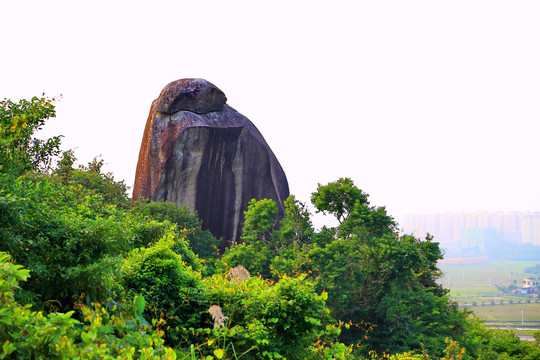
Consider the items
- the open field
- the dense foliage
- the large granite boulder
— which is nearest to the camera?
the dense foliage

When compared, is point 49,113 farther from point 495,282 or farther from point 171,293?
point 495,282

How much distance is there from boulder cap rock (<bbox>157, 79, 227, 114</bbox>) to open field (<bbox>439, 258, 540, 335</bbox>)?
29530 millimetres

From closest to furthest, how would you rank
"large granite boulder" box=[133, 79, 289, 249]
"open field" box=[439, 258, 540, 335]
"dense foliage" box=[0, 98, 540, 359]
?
"dense foliage" box=[0, 98, 540, 359]
"large granite boulder" box=[133, 79, 289, 249]
"open field" box=[439, 258, 540, 335]

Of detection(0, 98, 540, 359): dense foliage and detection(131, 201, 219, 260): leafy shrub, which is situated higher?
detection(131, 201, 219, 260): leafy shrub

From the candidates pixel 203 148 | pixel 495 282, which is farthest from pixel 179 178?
pixel 495 282

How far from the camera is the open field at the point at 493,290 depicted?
225ft

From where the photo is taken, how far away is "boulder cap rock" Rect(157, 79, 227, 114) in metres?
28.0

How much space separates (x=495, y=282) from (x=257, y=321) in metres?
113

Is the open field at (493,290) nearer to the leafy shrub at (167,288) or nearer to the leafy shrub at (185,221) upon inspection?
the leafy shrub at (185,221)

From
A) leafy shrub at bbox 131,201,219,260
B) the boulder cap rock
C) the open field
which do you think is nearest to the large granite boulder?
the boulder cap rock

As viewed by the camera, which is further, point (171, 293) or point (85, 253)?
point (171, 293)

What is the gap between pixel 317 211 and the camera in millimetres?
17406

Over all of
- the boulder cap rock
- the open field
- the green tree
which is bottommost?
the open field

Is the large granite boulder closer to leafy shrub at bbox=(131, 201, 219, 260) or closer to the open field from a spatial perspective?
leafy shrub at bbox=(131, 201, 219, 260)
